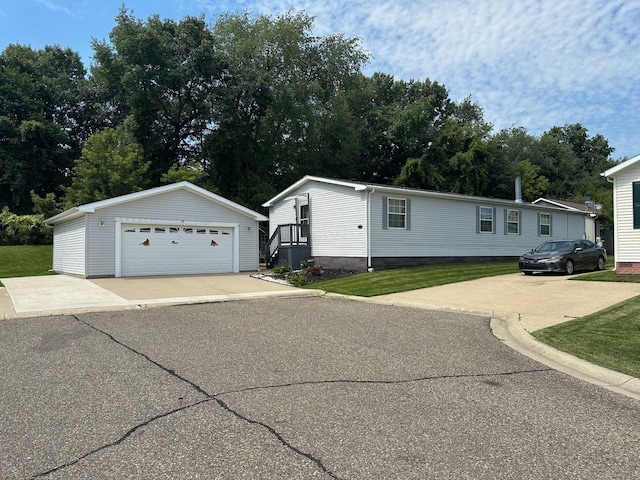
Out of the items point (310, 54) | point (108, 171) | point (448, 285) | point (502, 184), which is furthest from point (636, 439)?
point (502, 184)

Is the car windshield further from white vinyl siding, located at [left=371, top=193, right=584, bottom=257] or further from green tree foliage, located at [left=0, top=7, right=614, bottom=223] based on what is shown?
green tree foliage, located at [left=0, top=7, right=614, bottom=223]

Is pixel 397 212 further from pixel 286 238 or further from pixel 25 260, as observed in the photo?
pixel 25 260

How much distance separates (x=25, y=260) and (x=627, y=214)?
26.0 m

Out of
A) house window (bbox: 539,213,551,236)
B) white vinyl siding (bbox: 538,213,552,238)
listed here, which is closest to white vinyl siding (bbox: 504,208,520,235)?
white vinyl siding (bbox: 538,213,552,238)

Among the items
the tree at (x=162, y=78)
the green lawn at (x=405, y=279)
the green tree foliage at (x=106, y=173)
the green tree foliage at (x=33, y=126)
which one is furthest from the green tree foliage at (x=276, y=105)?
the green lawn at (x=405, y=279)

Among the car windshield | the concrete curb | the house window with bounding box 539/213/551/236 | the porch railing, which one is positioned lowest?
the concrete curb

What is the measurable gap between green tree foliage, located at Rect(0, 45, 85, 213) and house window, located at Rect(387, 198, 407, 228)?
94.7 feet

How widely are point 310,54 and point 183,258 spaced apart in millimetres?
23952

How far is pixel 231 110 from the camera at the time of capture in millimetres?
31688

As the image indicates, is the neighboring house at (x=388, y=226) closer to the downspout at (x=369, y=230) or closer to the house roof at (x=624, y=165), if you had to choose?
the downspout at (x=369, y=230)

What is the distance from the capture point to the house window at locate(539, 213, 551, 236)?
24469 millimetres

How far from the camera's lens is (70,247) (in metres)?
19.1

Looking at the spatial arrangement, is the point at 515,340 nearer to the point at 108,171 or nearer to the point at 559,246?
the point at 559,246

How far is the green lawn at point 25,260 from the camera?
20.1 metres
